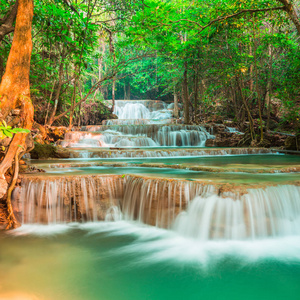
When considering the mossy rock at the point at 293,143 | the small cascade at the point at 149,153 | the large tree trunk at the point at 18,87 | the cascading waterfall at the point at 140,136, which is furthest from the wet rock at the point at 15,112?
the mossy rock at the point at 293,143

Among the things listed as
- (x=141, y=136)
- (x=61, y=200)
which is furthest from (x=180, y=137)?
(x=61, y=200)

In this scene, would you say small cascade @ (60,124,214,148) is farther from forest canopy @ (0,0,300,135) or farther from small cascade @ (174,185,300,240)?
small cascade @ (174,185,300,240)

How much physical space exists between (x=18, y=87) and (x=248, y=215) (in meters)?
4.68

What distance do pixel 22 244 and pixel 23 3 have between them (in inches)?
181

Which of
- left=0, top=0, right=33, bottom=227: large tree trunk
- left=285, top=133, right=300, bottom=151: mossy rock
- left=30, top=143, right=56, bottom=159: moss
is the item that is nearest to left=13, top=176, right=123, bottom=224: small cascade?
left=0, top=0, right=33, bottom=227: large tree trunk

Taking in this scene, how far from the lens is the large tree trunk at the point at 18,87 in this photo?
15.2 feet

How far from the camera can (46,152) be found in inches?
340

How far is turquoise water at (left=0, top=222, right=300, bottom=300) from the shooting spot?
2.88 meters

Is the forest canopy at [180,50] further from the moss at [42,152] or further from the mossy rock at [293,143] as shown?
the moss at [42,152]

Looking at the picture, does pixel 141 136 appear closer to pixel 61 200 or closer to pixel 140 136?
pixel 140 136

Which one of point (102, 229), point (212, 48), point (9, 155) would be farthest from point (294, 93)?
point (9, 155)

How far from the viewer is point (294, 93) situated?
1046cm

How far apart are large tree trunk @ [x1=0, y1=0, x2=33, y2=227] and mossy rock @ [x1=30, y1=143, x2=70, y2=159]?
381 cm

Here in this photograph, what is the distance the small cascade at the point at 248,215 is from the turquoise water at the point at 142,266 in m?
0.14
